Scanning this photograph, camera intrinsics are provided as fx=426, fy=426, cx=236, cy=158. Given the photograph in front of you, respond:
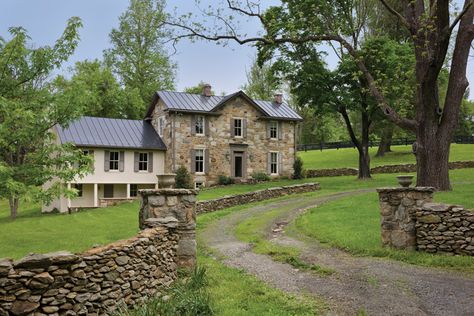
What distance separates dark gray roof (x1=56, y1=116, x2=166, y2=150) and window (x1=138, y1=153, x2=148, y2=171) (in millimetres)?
792

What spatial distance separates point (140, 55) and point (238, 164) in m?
17.7

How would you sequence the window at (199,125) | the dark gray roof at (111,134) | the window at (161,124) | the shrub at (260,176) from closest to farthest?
the dark gray roof at (111,134), the window at (199,125), the window at (161,124), the shrub at (260,176)

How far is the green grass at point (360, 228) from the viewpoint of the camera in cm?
933

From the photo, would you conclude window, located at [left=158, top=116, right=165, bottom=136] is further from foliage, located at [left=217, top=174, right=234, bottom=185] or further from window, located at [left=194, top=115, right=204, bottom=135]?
foliage, located at [left=217, top=174, right=234, bottom=185]

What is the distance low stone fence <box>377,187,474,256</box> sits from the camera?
9547 mm

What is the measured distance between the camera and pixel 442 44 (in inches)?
593

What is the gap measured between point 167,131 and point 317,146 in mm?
28122

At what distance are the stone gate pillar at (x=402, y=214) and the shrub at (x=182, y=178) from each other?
19.9 meters

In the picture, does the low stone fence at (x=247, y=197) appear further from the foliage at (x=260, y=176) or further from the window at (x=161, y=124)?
the window at (x=161, y=124)

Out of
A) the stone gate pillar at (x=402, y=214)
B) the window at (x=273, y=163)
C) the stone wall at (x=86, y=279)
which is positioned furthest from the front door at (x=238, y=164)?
the stone wall at (x=86, y=279)

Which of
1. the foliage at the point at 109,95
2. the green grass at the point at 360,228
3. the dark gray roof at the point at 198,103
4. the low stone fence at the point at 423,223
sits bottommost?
the green grass at the point at 360,228

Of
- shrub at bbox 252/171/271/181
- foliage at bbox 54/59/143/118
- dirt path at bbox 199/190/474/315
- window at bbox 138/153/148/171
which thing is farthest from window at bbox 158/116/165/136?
dirt path at bbox 199/190/474/315

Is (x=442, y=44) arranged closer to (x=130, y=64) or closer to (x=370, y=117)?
(x=370, y=117)

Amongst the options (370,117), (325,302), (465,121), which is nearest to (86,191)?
(370,117)
